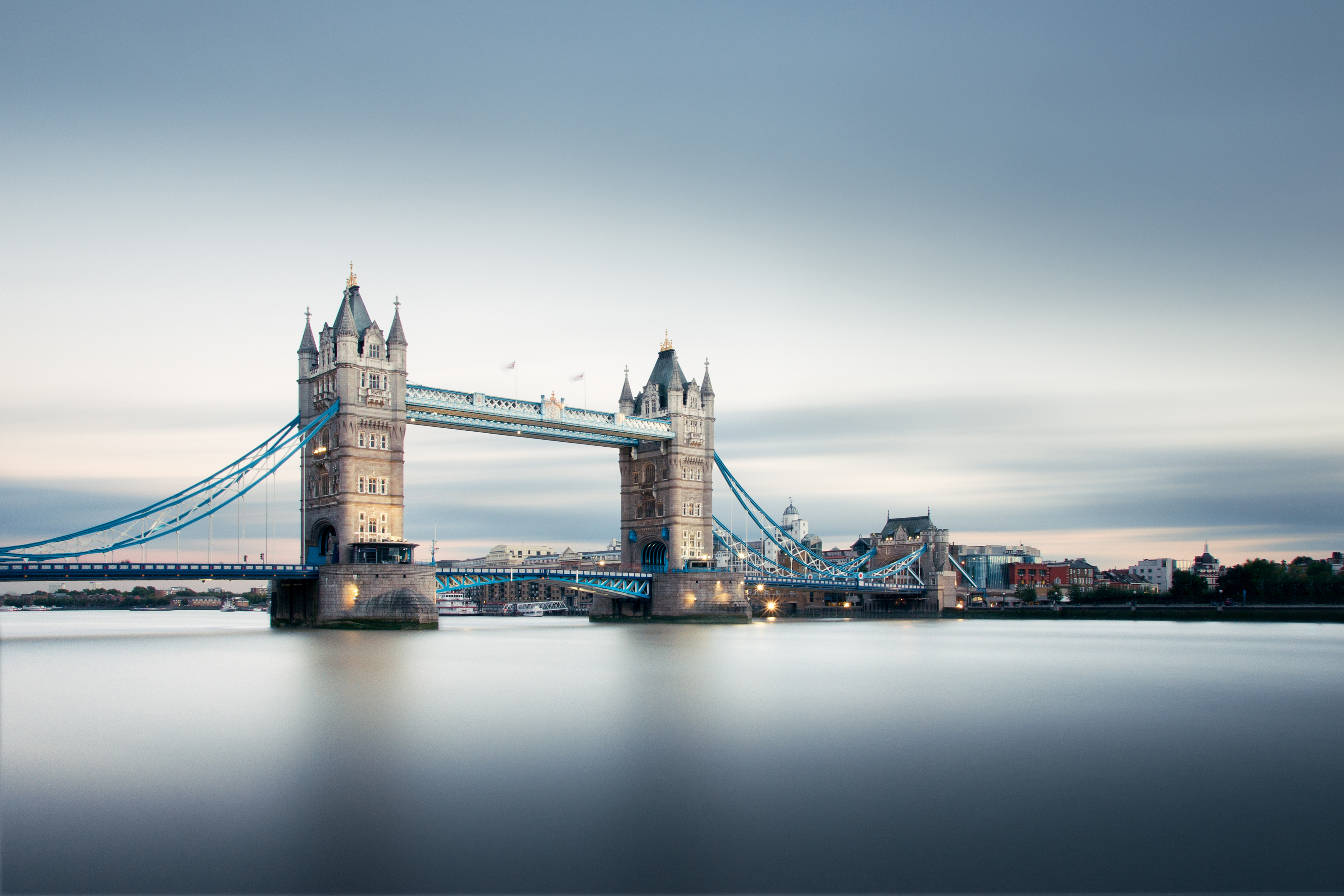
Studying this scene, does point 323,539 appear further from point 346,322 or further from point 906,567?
point 906,567

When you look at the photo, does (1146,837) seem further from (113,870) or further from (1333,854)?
(113,870)

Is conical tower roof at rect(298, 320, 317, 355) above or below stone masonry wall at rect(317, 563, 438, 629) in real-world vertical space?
above

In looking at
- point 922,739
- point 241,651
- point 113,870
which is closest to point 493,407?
point 241,651

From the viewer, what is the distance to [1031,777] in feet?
A: 47.5

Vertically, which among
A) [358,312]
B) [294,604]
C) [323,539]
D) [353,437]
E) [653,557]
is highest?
[358,312]

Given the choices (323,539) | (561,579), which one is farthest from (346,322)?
(561,579)

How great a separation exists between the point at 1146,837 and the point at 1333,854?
1751 mm

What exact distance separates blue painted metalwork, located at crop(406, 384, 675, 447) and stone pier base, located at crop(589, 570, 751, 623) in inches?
397

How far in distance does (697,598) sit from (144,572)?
117 feet

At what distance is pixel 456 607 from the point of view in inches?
5492

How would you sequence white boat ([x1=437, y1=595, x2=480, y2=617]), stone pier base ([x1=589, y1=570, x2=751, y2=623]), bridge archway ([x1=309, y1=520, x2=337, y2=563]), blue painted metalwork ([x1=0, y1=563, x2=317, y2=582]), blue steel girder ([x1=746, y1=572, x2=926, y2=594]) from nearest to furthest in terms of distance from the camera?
blue painted metalwork ([x1=0, y1=563, x2=317, y2=582])
bridge archway ([x1=309, y1=520, x2=337, y2=563])
stone pier base ([x1=589, y1=570, x2=751, y2=623])
blue steel girder ([x1=746, y1=572, x2=926, y2=594])
white boat ([x1=437, y1=595, x2=480, y2=617])

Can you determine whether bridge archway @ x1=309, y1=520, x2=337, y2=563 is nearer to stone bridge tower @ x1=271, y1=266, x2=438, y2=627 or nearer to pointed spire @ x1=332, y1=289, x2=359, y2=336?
stone bridge tower @ x1=271, y1=266, x2=438, y2=627

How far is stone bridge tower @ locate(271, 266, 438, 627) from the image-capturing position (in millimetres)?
52312

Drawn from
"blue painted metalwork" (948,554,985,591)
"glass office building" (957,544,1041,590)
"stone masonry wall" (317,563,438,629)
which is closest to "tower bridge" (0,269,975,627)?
"stone masonry wall" (317,563,438,629)
